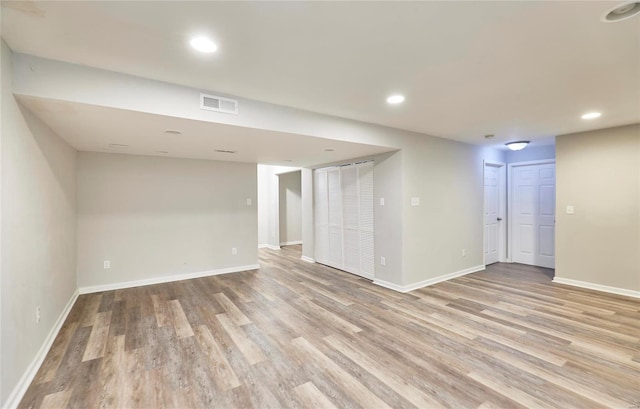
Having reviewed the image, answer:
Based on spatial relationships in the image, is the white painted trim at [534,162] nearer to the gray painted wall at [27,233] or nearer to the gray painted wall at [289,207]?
the gray painted wall at [289,207]

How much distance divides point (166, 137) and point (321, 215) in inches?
137

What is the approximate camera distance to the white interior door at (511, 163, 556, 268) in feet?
18.4

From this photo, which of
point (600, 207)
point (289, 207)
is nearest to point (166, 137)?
point (289, 207)

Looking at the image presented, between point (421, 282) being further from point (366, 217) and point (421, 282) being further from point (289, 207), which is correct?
point (289, 207)

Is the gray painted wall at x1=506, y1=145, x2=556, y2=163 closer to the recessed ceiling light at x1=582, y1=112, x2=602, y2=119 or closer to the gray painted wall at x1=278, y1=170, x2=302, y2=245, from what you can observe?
the recessed ceiling light at x1=582, y1=112, x2=602, y2=119

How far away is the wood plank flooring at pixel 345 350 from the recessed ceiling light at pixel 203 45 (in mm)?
2376

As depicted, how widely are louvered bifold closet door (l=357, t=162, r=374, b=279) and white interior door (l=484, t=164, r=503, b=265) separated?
2617 mm

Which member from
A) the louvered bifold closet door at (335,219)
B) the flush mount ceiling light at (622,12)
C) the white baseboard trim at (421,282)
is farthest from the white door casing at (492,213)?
the flush mount ceiling light at (622,12)

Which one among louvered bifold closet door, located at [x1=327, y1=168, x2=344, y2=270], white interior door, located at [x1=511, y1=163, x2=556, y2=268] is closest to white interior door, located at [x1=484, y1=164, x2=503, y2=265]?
white interior door, located at [x1=511, y1=163, x2=556, y2=268]

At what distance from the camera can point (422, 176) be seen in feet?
14.8

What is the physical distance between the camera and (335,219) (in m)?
5.70

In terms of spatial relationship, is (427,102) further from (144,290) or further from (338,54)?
(144,290)

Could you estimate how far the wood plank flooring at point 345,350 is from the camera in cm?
198

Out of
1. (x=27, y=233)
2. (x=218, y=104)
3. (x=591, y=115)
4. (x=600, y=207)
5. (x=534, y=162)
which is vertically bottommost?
(x=27, y=233)
